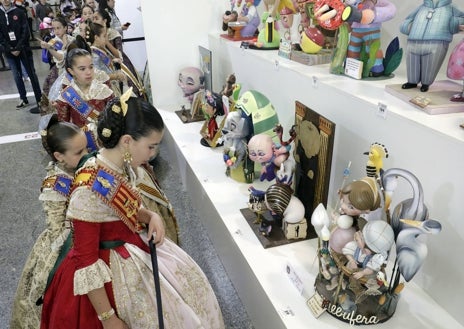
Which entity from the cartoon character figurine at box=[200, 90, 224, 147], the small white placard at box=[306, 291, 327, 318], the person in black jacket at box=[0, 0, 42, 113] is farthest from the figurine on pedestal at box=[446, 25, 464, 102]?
the person in black jacket at box=[0, 0, 42, 113]

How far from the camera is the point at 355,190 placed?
38.2 inches

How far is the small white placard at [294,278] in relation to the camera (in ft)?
3.96

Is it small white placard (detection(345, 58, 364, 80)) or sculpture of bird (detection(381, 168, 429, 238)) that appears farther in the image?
small white placard (detection(345, 58, 364, 80))

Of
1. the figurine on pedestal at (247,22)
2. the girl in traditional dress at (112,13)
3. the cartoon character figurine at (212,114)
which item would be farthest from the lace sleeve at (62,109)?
the girl in traditional dress at (112,13)

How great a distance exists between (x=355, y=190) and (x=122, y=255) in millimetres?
629

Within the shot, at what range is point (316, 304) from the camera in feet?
3.70

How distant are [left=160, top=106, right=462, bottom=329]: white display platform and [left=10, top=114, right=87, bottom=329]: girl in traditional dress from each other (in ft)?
2.00

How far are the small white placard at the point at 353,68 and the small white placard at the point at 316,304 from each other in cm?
82

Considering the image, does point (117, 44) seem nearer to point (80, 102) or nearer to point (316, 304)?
point (80, 102)

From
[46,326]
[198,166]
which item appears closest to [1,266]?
[46,326]

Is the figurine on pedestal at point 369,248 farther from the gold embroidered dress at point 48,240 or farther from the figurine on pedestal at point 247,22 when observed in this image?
the figurine on pedestal at point 247,22

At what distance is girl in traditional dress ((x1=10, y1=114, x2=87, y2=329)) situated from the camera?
1.24 meters

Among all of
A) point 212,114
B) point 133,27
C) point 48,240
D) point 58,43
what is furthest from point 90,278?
point 133,27

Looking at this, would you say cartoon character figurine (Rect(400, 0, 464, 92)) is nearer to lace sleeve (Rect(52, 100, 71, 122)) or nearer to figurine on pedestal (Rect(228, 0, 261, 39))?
figurine on pedestal (Rect(228, 0, 261, 39))
